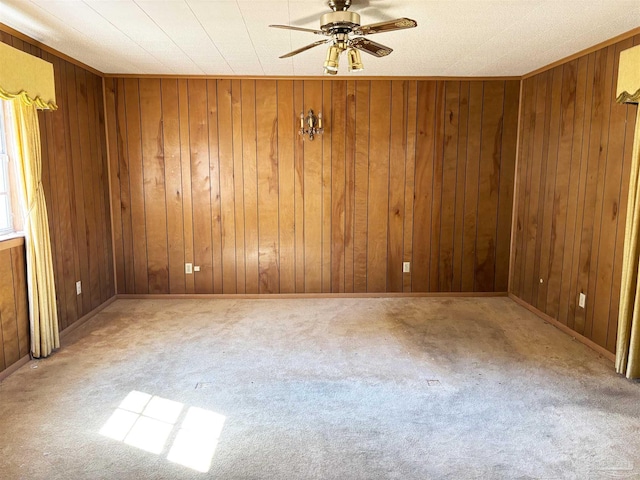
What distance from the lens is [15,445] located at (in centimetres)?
215

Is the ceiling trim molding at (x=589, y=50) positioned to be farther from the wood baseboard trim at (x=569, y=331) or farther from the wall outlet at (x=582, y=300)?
the wood baseboard trim at (x=569, y=331)

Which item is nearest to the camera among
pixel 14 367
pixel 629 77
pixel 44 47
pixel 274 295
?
pixel 629 77

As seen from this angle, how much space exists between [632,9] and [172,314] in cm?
424

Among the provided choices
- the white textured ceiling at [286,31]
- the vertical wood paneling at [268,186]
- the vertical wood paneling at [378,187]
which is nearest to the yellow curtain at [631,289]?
the white textured ceiling at [286,31]

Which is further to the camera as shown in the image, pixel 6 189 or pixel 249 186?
pixel 249 186

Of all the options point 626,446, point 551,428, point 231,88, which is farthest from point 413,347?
point 231,88

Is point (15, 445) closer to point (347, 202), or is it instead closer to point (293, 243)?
point (293, 243)

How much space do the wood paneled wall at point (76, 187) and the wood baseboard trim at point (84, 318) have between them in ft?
0.13

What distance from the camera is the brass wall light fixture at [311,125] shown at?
4480mm

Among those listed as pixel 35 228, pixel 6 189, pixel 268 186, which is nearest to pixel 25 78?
pixel 6 189

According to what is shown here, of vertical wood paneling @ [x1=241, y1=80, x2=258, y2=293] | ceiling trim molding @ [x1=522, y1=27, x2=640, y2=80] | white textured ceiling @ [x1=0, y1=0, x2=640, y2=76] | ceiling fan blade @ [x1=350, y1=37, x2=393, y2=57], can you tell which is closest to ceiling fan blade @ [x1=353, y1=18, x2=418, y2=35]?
ceiling fan blade @ [x1=350, y1=37, x2=393, y2=57]

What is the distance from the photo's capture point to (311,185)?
4.64 m

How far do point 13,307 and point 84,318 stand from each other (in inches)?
40.3

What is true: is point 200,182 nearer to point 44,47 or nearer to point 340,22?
point 44,47
